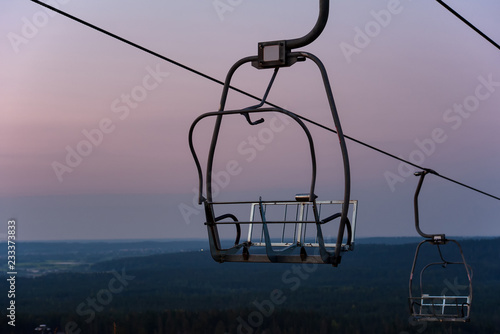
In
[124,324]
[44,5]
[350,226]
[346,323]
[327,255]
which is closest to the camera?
[327,255]

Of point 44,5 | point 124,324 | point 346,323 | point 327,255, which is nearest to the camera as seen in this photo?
point 327,255

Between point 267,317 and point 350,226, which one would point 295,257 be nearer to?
point 350,226

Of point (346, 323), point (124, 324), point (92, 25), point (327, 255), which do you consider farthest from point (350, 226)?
point (346, 323)

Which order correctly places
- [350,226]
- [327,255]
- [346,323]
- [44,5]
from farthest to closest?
[346,323] → [44,5] → [350,226] → [327,255]

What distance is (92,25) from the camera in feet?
31.6

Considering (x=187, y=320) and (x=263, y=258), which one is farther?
(x=187, y=320)

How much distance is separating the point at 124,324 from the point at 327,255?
16090 centimetres

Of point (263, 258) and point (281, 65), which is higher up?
point (281, 65)

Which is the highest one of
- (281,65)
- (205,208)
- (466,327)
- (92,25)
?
(92,25)

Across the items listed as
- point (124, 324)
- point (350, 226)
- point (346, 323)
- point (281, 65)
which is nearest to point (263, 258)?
point (350, 226)

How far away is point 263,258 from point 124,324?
16055cm

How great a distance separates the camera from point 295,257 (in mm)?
7609

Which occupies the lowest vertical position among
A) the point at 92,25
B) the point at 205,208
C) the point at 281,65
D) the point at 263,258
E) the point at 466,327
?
the point at 466,327

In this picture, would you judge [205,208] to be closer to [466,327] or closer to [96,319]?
[96,319]
